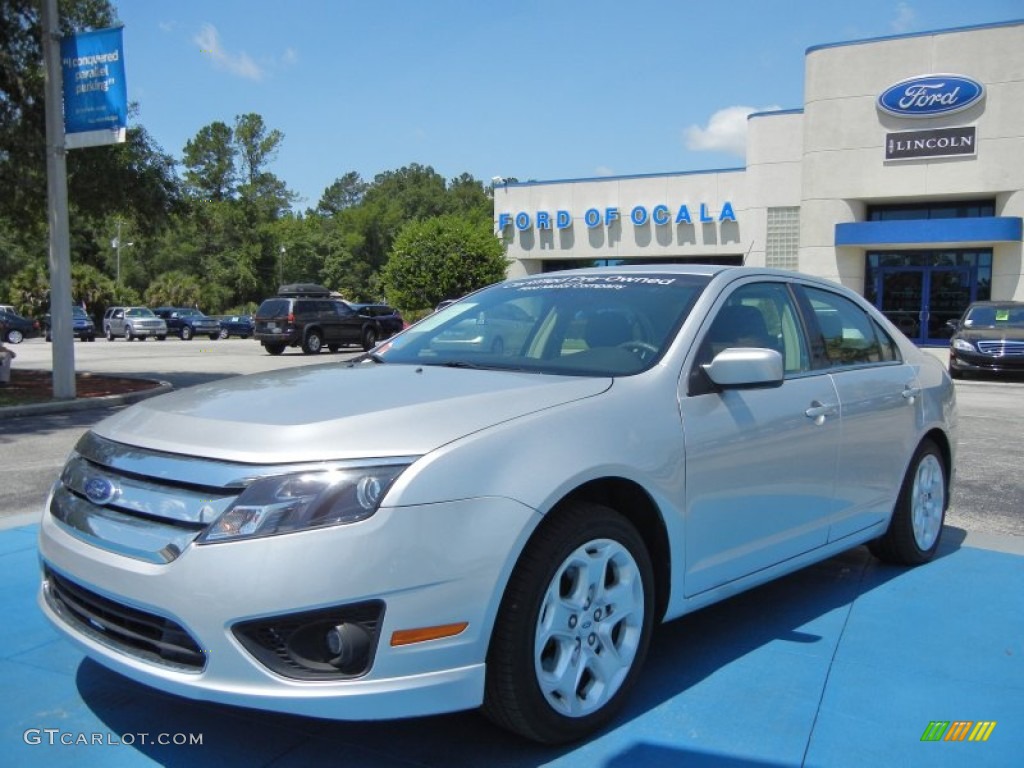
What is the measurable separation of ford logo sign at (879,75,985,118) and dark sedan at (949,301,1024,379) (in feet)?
38.2

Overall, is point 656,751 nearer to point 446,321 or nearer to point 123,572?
point 123,572

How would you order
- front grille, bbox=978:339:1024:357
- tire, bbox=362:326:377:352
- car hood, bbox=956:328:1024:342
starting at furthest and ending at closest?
tire, bbox=362:326:377:352 < car hood, bbox=956:328:1024:342 < front grille, bbox=978:339:1024:357

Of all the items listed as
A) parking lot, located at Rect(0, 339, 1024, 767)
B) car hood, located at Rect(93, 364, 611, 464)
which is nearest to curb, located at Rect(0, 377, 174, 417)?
parking lot, located at Rect(0, 339, 1024, 767)

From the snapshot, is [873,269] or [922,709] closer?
[922,709]

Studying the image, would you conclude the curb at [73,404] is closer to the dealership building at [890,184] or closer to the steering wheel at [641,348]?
the steering wheel at [641,348]

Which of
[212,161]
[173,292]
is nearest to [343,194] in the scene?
[212,161]

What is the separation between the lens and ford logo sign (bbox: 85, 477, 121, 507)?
2.84 metres

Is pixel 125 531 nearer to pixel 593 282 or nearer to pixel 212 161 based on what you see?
pixel 593 282

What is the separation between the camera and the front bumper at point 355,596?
8.11 ft

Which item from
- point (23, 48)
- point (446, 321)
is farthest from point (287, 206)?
point (446, 321)

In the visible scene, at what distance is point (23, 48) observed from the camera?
46.2ft

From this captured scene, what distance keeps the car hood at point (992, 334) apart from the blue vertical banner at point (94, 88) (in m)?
16.2

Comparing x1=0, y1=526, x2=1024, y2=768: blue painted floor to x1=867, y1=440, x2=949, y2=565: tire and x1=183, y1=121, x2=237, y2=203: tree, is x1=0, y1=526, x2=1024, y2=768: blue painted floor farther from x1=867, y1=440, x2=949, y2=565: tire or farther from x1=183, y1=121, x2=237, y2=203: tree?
x1=183, y1=121, x2=237, y2=203: tree

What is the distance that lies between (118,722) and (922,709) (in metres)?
2.93
